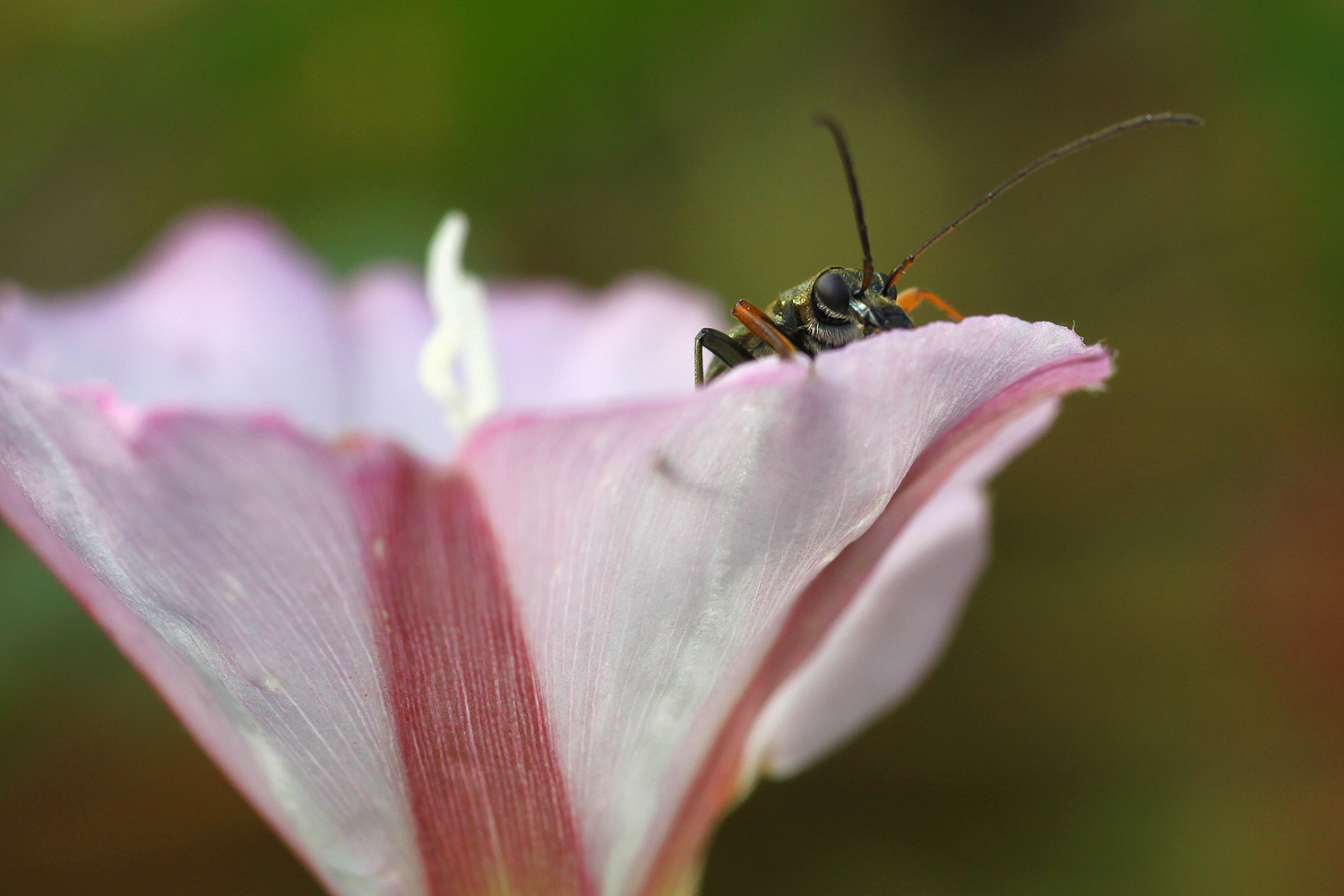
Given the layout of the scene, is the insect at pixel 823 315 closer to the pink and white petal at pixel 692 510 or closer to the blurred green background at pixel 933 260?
the pink and white petal at pixel 692 510

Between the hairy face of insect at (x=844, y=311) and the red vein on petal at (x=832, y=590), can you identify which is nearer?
the red vein on petal at (x=832, y=590)

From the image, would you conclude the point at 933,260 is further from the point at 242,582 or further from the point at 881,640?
the point at 242,582

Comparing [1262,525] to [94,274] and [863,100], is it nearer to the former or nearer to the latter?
[863,100]

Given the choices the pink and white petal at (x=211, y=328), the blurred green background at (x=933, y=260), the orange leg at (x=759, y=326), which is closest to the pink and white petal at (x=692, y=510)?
the orange leg at (x=759, y=326)

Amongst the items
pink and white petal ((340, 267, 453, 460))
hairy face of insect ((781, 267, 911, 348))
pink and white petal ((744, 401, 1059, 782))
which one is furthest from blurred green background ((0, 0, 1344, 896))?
hairy face of insect ((781, 267, 911, 348))

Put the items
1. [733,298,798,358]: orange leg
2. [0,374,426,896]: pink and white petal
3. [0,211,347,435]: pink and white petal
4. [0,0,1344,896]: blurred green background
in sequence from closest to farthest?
[0,374,426,896]: pink and white petal → [733,298,798,358]: orange leg → [0,211,347,435]: pink and white petal → [0,0,1344,896]: blurred green background

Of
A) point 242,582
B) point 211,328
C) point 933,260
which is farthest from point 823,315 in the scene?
point 933,260

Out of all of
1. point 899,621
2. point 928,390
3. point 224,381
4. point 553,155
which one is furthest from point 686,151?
point 928,390

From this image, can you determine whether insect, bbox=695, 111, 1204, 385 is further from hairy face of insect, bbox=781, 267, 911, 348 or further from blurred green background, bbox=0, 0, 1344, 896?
blurred green background, bbox=0, 0, 1344, 896
